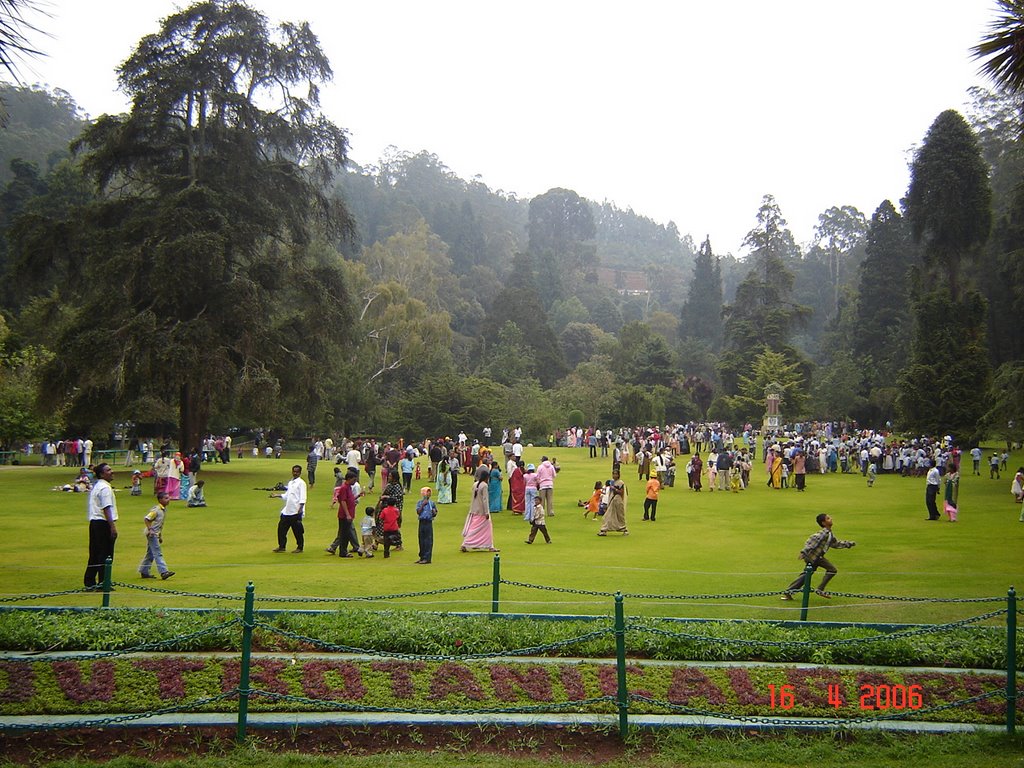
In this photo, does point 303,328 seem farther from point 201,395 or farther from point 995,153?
point 995,153

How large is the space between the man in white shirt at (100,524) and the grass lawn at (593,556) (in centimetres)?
41

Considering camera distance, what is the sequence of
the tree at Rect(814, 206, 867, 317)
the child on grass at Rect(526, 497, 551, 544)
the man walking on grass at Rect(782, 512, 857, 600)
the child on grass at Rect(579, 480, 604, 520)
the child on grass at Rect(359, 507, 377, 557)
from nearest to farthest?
the man walking on grass at Rect(782, 512, 857, 600) < the child on grass at Rect(359, 507, 377, 557) < the child on grass at Rect(526, 497, 551, 544) < the child on grass at Rect(579, 480, 604, 520) < the tree at Rect(814, 206, 867, 317)

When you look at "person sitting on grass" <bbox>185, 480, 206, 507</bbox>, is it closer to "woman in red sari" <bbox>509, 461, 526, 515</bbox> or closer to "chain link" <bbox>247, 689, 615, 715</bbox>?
"woman in red sari" <bbox>509, 461, 526, 515</bbox>

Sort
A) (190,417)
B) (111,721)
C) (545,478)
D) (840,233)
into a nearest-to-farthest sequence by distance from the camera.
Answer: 1. (111,721)
2. (545,478)
3. (190,417)
4. (840,233)

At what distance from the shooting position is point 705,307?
336ft

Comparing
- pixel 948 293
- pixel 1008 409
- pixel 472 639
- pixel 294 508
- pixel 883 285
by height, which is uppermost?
pixel 883 285

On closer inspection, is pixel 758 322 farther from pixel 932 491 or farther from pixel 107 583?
pixel 107 583

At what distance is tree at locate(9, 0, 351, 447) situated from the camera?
31.2 meters

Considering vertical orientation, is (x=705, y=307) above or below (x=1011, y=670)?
above

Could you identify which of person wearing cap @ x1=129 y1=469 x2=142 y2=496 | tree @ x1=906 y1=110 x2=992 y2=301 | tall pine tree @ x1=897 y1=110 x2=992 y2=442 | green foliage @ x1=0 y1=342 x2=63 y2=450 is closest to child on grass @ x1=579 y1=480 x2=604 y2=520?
person wearing cap @ x1=129 y1=469 x2=142 y2=496

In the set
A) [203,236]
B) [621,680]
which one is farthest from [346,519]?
[203,236]

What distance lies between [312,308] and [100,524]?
919 inches

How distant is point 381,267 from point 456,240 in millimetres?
37236
